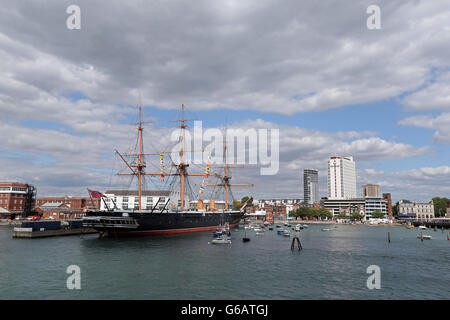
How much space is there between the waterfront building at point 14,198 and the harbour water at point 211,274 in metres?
109

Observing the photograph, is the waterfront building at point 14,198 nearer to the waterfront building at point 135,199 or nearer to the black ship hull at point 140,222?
the waterfront building at point 135,199

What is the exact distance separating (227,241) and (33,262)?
41.5 metres

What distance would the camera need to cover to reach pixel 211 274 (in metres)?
40.5

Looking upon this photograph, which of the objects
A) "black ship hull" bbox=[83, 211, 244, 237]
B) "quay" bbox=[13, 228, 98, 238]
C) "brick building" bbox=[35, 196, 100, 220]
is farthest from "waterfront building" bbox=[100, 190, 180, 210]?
"black ship hull" bbox=[83, 211, 244, 237]

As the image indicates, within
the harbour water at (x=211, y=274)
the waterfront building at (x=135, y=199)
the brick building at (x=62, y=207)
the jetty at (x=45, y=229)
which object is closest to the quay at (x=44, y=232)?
the jetty at (x=45, y=229)

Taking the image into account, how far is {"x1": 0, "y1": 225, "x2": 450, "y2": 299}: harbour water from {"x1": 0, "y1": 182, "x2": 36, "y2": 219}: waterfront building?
358ft

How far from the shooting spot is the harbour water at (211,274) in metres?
32.1
